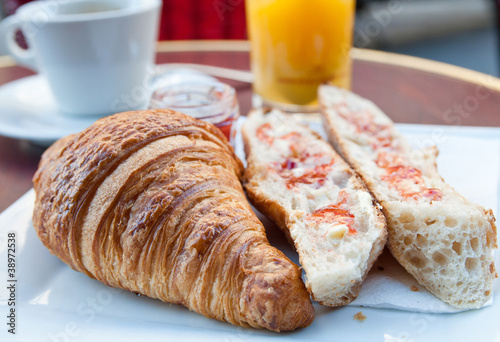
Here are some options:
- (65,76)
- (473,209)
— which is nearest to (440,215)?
(473,209)

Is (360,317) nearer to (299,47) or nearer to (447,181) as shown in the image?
(447,181)

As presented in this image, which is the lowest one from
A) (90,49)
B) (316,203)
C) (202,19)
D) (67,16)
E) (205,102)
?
(202,19)

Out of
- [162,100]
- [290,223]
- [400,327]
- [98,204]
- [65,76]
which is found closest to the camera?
[400,327]

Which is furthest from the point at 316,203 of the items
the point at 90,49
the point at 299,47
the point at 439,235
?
the point at 90,49

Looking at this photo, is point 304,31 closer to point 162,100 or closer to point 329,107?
point 329,107

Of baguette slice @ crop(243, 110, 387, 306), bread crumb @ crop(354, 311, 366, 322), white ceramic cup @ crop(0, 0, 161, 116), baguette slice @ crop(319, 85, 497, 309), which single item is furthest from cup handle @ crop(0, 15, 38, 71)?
bread crumb @ crop(354, 311, 366, 322)

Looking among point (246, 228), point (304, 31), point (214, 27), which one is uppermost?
point (304, 31)
